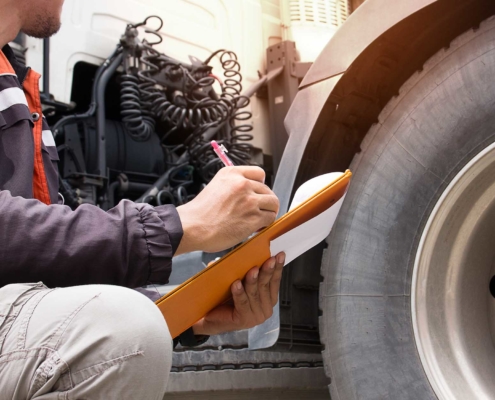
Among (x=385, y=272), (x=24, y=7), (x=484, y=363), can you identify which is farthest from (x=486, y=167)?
(x=24, y=7)

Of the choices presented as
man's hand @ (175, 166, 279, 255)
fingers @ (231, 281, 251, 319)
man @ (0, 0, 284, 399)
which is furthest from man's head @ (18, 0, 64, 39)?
fingers @ (231, 281, 251, 319)

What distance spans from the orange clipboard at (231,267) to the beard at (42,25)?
0.78 meters

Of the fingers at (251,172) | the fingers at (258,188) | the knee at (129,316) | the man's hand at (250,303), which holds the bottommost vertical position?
the man's hand at (250,303)

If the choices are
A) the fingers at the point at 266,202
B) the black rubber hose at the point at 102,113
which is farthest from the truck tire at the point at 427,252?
the black rubber hose at the point at 102,113

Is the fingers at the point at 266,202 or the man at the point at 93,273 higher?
the fingers at the point at 266,202

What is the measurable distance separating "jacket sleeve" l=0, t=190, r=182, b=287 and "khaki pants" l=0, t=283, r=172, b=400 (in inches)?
2.7

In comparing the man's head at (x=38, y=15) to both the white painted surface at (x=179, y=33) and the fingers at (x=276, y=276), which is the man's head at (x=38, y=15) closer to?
the white painted surface at (x=179, y=33)

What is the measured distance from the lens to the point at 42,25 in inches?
55.9

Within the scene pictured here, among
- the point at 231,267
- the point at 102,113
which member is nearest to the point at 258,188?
the point at 231,267

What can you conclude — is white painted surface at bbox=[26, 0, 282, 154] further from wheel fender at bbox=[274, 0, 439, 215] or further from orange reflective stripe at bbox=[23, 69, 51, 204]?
wheel fender at bbox=[274, 0, 439, 215]

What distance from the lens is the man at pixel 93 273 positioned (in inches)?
31.1

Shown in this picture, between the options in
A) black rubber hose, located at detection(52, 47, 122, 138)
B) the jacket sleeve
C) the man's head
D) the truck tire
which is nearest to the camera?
the jacket sleeve

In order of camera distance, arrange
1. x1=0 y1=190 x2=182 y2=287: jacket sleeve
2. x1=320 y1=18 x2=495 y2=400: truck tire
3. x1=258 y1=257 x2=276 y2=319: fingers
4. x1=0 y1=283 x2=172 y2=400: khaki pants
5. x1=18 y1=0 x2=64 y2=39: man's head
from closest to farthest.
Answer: x1=0 y1=283 x2=172 y2=400: khaki pants < x1=0 y1=190 x2=182 y2=287: jacket sleeve < x1=258 y1=257 x2=276 y2=319: fingers < x1=320 y1=18 x2=495 y2=400: truck tire < x1=18 y1=0 x2=64 y2=39: man's head

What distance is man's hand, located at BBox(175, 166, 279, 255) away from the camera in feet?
3.25
